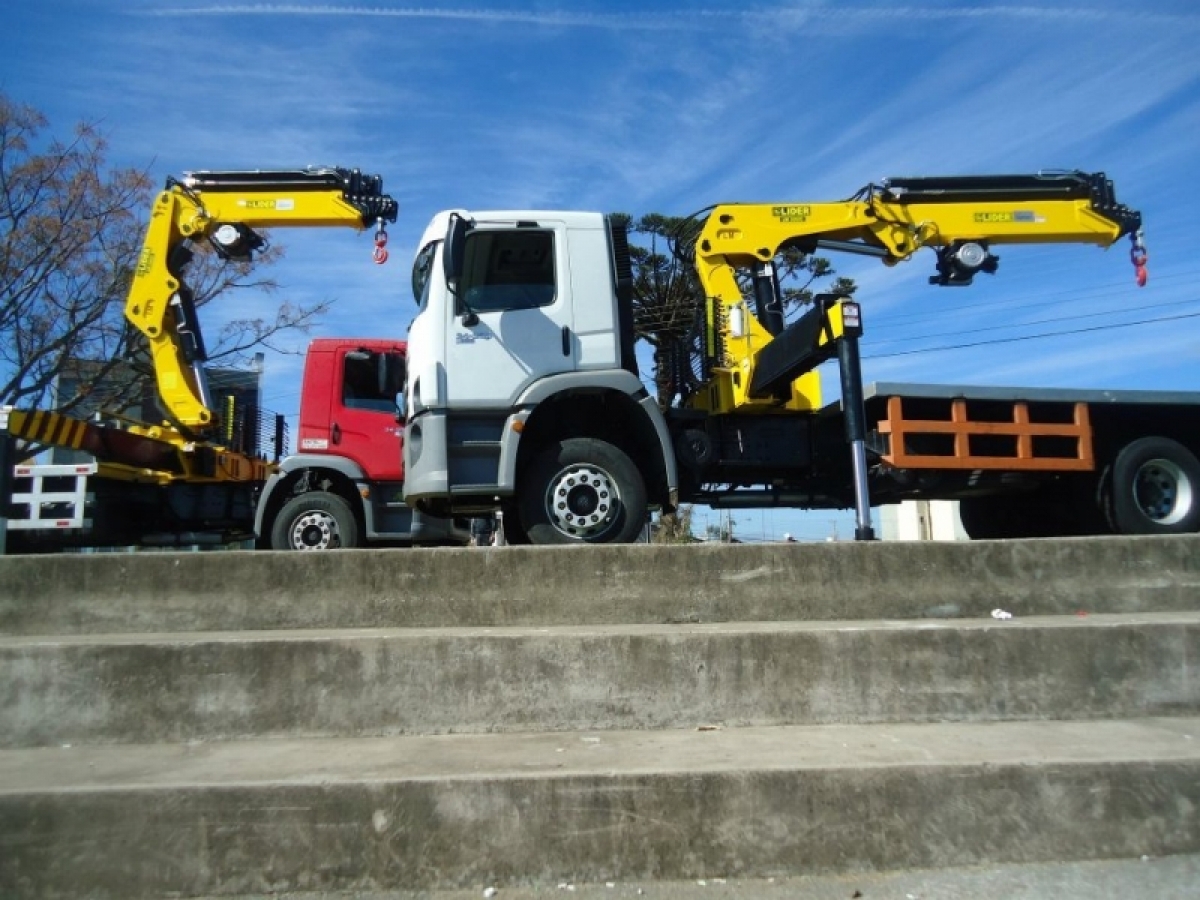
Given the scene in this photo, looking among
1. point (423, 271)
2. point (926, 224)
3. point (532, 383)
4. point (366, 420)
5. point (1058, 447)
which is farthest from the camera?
point (366, 420)

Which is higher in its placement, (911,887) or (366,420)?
(366,420)

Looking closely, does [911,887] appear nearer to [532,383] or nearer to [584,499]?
[584,499]

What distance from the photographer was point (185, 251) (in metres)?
Answer: 10.9

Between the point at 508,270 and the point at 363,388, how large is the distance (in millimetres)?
3995

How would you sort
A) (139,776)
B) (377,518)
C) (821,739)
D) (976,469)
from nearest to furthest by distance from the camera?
1. (139,776)
2. (821,739)
3. (976,469)
4. (377,518)

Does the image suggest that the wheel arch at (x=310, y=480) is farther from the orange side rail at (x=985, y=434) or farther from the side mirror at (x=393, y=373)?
the orange side rail at (x=985, y=434)

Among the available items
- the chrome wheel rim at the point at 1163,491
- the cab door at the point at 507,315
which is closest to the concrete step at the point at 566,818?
the cab door at the point at 507,315

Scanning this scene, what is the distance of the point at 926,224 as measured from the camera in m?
9.00

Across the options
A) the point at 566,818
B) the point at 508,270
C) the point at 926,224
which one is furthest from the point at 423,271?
the point at 926,224

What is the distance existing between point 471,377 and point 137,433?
6.61 m

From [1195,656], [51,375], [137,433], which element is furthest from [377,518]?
[51,375]

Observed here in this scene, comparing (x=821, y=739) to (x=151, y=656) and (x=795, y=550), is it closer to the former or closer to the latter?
(x=795, y=550)

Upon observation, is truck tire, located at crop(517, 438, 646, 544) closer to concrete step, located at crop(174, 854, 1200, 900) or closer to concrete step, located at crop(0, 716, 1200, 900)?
concrete step, located at crop(0, 716, 1200, 900)

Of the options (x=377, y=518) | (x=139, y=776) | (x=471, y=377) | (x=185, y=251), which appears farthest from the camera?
(x=185, y=251)
